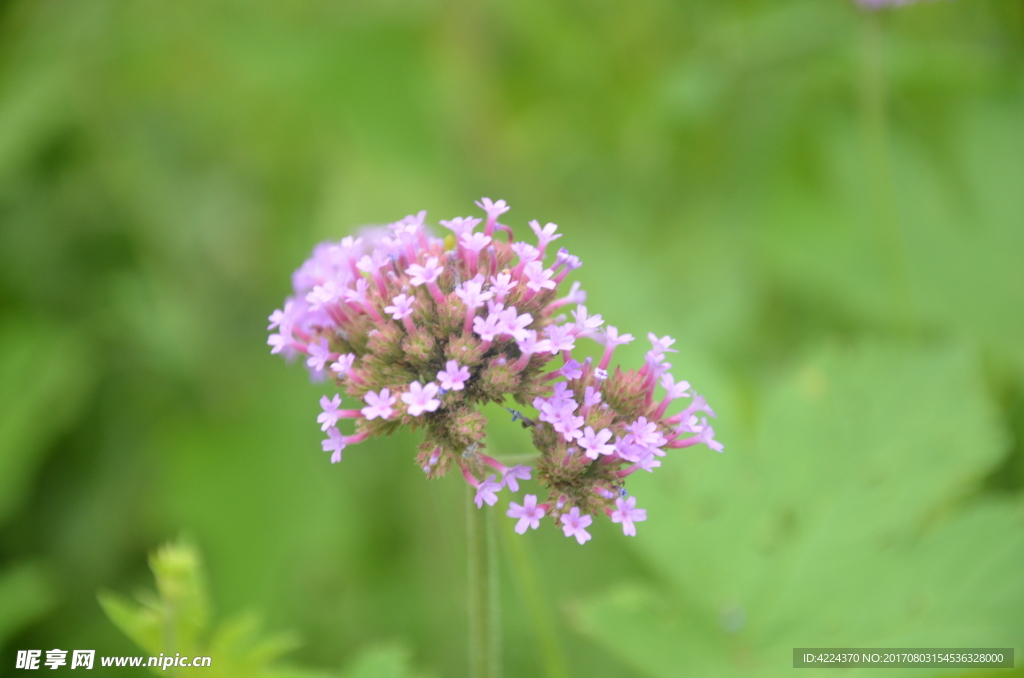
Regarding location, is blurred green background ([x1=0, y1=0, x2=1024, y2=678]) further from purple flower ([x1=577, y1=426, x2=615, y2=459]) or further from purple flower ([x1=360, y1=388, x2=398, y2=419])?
purple flower ([x1=360, y1=388, x2=398, y2=419])

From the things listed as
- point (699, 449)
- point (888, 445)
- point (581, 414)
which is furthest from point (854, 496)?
point (581, 414)

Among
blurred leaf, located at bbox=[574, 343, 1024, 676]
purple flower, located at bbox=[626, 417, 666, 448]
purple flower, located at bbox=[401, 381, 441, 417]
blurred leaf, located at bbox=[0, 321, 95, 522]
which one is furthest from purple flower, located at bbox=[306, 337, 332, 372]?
blurred leaf, located at bbox=[0, 321, 95, 522]

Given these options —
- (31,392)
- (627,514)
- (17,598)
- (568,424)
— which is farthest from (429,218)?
(627,514)

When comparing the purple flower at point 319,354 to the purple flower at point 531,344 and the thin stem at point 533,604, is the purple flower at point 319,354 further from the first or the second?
the thin stem at point 533,604

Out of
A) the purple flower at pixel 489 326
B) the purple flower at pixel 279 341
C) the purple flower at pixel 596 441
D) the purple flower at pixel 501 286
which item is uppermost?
the purple flower at pixel 501 286

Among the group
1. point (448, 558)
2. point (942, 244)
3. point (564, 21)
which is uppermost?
point (564, 21)

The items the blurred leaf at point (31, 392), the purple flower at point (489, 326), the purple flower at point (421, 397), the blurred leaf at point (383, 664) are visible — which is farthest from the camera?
the blurred leaf at point (31, 392)

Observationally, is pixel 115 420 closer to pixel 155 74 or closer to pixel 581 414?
pixel 155 74

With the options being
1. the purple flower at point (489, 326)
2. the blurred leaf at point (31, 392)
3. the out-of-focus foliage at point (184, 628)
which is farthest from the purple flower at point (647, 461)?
the blurred leaf at point (31, 392)
